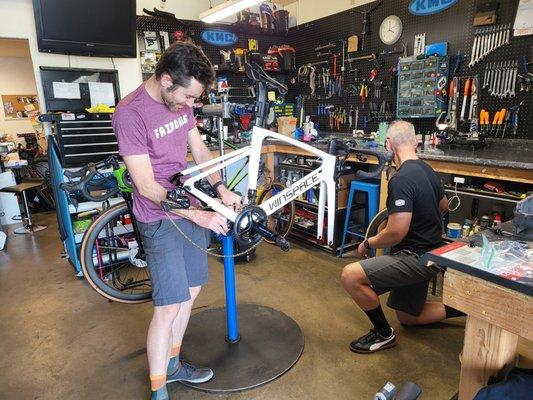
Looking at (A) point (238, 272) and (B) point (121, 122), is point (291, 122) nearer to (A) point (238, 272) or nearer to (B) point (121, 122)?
(A) point (238, 272)

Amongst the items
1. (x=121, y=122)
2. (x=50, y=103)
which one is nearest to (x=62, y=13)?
(x=50, y=103)

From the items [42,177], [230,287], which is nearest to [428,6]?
[230,287]

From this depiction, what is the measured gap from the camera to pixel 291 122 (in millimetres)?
4504

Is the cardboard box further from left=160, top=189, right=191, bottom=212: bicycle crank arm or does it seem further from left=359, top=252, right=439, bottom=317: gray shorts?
left=160, top=189, right=191, bottom=212: bicycle crank arm

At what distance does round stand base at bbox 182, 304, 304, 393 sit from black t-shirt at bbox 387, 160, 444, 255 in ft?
2.92

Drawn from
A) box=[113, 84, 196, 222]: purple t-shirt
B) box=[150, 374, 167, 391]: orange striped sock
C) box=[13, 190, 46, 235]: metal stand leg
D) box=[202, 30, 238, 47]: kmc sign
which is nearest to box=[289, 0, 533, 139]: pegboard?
box=[202, 30, 238, 47]: kmc sign

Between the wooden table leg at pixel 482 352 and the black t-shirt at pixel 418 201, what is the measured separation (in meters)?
0.99

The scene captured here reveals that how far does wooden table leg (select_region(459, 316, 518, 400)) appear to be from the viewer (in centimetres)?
99

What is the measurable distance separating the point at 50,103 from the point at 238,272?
96.0 inches

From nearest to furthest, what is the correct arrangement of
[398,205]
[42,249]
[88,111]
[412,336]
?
[398,205], [412,336], [88,111], [42,249]

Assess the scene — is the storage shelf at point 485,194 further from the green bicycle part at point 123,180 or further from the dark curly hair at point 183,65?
the green bicycle part at point 123,180

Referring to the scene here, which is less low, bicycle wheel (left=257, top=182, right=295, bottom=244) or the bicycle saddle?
the bicycle saddle

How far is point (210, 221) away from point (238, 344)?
3.14 feet

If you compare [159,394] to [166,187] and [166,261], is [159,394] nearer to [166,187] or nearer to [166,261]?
[166,261]
